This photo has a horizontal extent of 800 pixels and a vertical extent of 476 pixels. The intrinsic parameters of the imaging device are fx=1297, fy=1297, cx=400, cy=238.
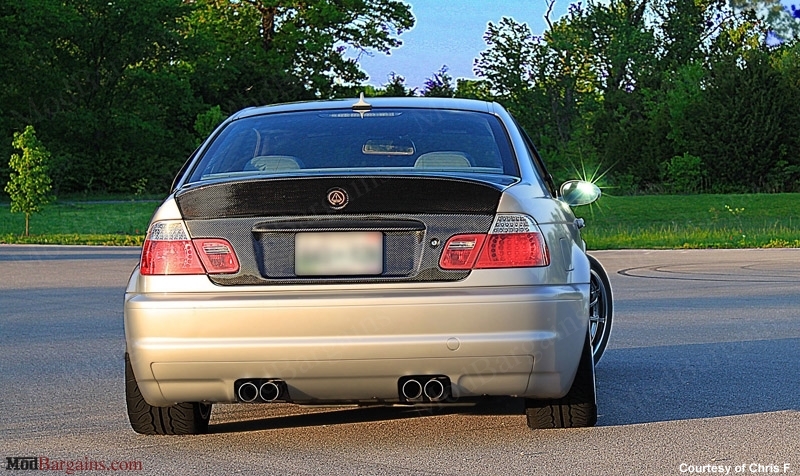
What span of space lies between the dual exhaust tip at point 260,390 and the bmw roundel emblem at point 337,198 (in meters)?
0.71

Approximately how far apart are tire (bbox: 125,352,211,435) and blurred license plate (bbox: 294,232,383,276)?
964mm

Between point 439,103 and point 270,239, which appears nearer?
point 270,239

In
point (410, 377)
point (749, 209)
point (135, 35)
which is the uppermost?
point (135, 35)

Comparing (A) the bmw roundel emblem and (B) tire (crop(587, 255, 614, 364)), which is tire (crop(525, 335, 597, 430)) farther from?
(B) tire (crop(587, 255, 614, 364))

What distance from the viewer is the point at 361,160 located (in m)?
5.77

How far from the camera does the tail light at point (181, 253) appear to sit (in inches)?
199

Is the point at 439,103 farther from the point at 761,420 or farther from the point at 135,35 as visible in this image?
the point at 135,35

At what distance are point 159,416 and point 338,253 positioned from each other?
1.19 m

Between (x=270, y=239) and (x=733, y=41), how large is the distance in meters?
63.0

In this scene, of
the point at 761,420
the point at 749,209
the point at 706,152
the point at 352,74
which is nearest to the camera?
the point at 761,420

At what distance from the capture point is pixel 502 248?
5.06 m

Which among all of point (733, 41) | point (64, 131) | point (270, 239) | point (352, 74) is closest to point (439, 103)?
point (270, 239)

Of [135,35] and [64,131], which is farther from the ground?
[135,35]

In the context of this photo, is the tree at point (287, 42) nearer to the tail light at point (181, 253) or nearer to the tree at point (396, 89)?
the tree at point (396, 89)
